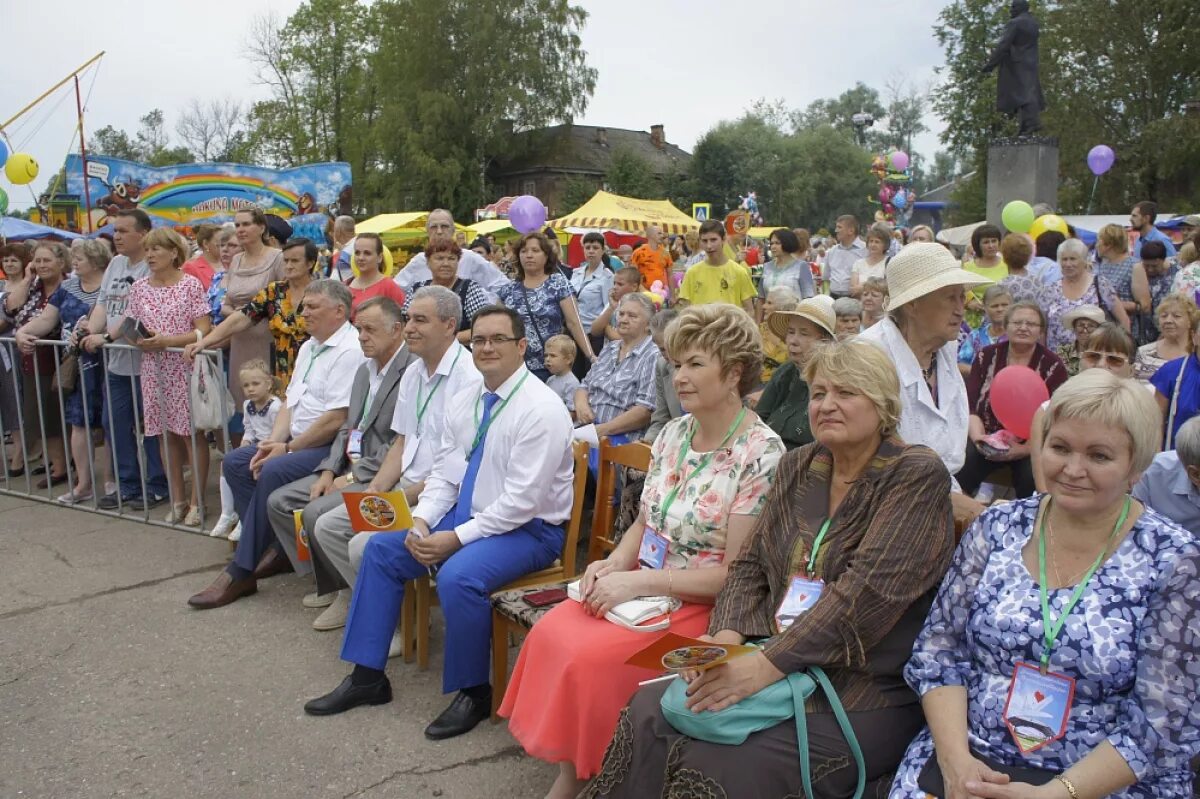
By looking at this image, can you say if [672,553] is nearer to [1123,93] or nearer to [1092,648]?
[1092,648]

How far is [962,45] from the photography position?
4003cm

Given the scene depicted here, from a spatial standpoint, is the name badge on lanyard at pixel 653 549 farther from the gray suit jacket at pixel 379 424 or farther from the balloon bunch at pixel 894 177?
the balloon bunch at pixel 894 177

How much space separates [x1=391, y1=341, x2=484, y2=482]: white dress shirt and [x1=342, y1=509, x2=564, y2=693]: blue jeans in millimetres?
679

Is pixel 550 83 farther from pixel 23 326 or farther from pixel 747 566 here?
pixel 747 566

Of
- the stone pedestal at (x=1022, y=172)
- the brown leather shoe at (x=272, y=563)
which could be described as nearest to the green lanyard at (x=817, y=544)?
the brown leather shoe at (x=272, y=563)

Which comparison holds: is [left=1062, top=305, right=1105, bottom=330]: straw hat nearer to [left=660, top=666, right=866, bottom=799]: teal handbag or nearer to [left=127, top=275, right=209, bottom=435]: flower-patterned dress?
[left=660, top=666, right=866, bottom=799]: teal handbag

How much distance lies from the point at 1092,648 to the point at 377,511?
284 cm

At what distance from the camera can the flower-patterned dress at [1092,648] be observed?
2.00 meters

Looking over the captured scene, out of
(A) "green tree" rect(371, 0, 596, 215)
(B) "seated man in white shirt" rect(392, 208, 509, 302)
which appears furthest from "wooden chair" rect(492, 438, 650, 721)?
(A) "green tree" rect(371, 0, 596, 215)

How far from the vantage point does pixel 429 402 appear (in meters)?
4.55

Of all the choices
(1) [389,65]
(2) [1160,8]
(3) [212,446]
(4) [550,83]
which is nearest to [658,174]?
(4) [550,83]

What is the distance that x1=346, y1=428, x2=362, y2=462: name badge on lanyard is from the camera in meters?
5.02

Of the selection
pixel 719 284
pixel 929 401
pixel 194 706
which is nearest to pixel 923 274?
pixel 929 401

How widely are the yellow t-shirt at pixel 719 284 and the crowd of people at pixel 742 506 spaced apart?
5.19 ft
